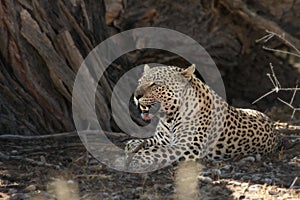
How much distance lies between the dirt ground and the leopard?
0.31 metres

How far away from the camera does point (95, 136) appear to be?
7.79 meters

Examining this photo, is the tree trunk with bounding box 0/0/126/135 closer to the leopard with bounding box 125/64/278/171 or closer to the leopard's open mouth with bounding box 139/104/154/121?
the leopard with bounding box 125/64/278/171

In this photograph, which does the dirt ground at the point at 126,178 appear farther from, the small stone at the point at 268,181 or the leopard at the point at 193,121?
the leopard at the point at 193,121

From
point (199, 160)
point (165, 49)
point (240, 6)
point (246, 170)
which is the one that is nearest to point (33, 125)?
point (199, 160)

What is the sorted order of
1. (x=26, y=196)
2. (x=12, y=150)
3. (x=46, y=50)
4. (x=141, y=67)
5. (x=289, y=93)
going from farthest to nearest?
1. (x=289, y=93)
2. (x=141, y=67)
3. (x=46, y=50)
4. (x=12, y=150)
5. (x=26, y=196)

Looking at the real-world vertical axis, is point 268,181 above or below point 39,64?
below

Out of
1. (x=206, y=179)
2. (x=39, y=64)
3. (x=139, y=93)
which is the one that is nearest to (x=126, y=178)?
(x=206, y=179)

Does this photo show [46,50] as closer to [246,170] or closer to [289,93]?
[246,170]

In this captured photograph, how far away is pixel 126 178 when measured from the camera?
619 centimetres

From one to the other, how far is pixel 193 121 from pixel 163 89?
51 centimetres

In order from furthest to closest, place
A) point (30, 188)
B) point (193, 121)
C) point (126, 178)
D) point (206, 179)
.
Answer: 1. point (193, 121)
2. point (126, 178)
3. point (206, 179)
4. point (30, 188)

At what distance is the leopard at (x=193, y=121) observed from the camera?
22.7 ft

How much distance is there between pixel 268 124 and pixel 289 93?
15.2 ft

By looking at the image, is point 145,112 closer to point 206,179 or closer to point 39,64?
point 206,179
